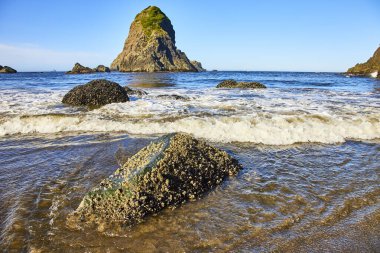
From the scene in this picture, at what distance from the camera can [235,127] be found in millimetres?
6789

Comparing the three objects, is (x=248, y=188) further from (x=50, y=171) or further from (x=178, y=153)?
(x=50, y=171)

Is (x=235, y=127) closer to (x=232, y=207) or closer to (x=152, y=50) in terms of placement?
(x=232, y=207)

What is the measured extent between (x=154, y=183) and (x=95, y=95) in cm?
890

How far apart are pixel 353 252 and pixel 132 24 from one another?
124m

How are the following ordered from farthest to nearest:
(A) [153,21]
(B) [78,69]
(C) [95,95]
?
A: (A) [153,21], (B) [78,69], (C) [95,95]

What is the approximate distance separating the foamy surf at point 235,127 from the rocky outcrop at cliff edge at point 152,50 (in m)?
79.6

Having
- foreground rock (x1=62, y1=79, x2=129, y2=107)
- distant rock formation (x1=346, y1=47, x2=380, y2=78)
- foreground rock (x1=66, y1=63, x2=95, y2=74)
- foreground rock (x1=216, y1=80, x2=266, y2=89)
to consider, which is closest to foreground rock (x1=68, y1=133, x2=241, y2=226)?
foreground rock (x1=62, y1=79, x2=129, y2=107)

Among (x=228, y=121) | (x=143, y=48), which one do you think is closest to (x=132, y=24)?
(x=143, y=48)

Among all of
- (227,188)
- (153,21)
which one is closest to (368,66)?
(227,188)

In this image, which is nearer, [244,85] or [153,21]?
[244,85]

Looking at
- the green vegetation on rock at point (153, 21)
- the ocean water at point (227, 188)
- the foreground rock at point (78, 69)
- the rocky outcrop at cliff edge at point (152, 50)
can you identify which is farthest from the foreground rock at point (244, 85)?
the green vegetation on rock at point (153, 21)

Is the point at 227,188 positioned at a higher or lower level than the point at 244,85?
lower

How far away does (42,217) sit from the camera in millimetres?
3064

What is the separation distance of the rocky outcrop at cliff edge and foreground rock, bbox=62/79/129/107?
75077 mm
